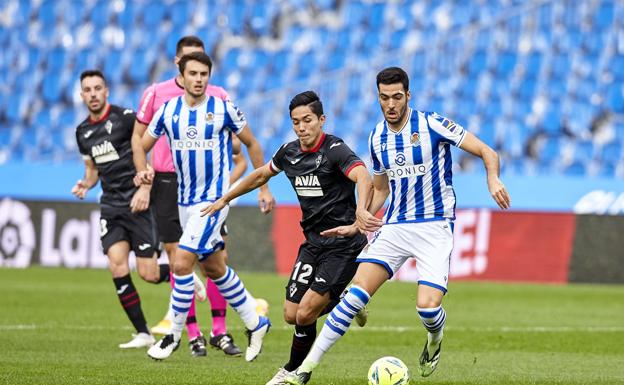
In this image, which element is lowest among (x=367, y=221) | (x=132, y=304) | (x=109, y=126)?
(x=132, y=304)

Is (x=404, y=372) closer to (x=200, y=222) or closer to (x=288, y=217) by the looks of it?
(x=200, y=222)

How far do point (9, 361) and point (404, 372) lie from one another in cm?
293

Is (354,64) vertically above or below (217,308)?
above

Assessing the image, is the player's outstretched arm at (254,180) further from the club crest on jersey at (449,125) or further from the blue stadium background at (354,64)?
the blue stadium background at (354,64)

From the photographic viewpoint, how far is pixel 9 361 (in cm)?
827

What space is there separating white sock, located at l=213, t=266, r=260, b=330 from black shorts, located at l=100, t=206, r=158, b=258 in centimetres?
123

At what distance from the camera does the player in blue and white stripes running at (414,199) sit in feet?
24.8

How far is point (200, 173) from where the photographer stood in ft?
29.4

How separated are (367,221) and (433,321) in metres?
0.92

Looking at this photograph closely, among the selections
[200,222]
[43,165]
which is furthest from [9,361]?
[43,165]

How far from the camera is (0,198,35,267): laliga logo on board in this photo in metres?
18.4

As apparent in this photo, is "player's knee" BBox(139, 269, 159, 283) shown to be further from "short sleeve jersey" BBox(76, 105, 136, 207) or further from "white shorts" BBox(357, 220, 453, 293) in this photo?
"white shorts" BBox(357, 220, 453, 293)

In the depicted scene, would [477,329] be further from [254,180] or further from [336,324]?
[336,324]

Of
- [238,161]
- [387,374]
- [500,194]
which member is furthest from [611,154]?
[387,374]
